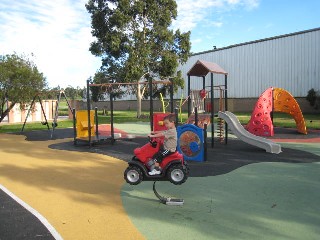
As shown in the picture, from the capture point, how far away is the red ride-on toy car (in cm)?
559

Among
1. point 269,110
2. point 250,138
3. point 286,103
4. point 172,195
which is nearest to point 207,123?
point 250,138

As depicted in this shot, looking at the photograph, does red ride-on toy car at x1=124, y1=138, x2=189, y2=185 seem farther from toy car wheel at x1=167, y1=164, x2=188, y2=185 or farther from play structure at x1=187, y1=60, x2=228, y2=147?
play structure at x1=187, y1=60, x2=228, y2=147

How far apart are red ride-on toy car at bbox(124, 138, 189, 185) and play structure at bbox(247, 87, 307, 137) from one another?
1058 centimetres

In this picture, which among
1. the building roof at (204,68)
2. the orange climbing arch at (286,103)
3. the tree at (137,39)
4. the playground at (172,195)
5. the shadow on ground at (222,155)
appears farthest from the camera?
the tree at (137,39)

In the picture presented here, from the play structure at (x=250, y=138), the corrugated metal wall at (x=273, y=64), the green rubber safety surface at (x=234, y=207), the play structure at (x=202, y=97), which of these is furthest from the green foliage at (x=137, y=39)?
the green rubber safety surface at (x=234, y=207)

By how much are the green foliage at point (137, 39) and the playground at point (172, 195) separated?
66.0ft

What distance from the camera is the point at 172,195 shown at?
19.7 feet

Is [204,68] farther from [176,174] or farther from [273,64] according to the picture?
[273,64]

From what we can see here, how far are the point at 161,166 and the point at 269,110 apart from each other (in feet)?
38.0

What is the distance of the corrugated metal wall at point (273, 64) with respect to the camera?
31.6m

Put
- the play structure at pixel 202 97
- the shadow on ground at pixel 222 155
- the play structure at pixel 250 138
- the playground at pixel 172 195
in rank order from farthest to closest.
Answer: the play structure at pixel 202 97 < the play structure at pixel 250 138 < the shadow on ground at pixel 222 155 < the playground at pixel 172 195

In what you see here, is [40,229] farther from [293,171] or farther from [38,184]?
[293,171]

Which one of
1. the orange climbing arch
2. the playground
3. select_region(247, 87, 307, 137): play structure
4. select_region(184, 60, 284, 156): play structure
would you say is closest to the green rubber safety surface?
the playground

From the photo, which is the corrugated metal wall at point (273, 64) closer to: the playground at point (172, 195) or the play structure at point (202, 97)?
the play structure at point (202, 97)
